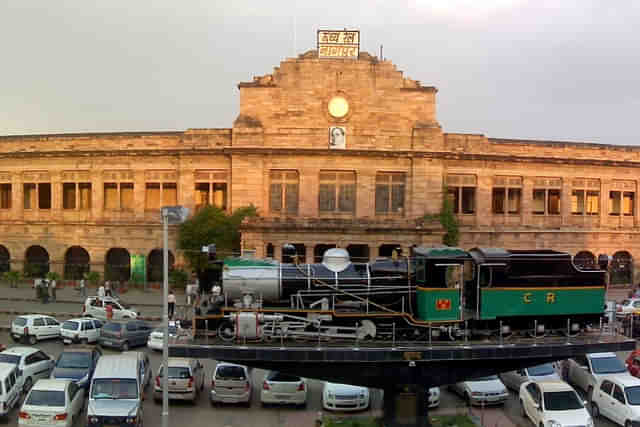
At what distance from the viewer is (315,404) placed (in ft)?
70.4

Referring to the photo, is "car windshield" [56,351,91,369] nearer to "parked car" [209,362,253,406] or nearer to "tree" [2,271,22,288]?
"parked car" [209,362,253,406]

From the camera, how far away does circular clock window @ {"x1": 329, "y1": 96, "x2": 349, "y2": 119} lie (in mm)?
42812

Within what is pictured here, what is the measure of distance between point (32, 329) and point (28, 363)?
24.9 feet

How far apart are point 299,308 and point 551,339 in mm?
7635

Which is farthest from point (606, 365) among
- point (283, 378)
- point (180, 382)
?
point (180, 382)

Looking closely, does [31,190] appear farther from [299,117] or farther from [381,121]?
[381,121]

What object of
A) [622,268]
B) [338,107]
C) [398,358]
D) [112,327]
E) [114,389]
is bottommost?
[112,327]


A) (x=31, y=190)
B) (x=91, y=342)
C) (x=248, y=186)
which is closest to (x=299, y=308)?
(x=91, y=342)

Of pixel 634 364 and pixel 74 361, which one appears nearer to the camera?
pixel 74 361

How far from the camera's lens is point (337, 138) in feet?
141

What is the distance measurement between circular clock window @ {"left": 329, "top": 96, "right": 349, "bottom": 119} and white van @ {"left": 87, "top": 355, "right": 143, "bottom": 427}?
2783 cm

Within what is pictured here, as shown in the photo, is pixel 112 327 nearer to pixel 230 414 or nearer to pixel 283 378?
pixel 230 414

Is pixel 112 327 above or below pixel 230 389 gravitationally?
above

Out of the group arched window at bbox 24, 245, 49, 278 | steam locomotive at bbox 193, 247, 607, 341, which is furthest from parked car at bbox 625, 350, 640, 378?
arched window at bbox 24, 245, 49, 278
